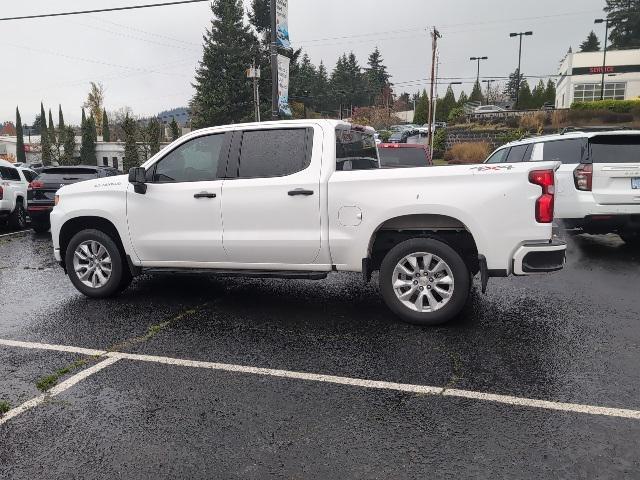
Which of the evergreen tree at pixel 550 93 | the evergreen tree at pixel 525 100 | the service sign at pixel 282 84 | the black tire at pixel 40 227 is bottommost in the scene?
the black tire at pixel 40 227

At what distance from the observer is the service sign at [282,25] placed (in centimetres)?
1373

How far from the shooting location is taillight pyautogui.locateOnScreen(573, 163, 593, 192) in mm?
7484

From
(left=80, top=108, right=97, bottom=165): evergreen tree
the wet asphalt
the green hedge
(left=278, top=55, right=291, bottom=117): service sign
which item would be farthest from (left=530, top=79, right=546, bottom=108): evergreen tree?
the wet asphalt

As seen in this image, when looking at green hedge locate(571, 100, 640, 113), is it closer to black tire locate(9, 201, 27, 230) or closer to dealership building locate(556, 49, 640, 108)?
dealership building locate(556, 49, 640, 108)

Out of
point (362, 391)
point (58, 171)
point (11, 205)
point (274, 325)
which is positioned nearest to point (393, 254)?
point (274, 325)

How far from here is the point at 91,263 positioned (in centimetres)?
623

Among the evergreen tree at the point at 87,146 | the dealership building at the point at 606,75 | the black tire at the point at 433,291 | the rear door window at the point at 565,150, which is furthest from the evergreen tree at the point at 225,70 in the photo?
the black tire at the point at 433,291

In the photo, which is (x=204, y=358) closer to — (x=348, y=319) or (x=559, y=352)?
(x=348, y=319)

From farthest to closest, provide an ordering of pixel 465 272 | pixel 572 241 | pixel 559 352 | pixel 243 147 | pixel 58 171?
pixel 58 171
pixel 572 241
pixel 243 147
pixel 465 272
pixel 559 352

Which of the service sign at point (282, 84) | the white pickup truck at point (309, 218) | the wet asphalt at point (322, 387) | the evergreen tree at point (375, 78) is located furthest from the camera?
the evergreen tree at point (375, 78)

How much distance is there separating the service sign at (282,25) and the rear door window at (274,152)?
30.0 ft

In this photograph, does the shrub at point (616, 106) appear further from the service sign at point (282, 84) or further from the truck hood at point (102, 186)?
the truck hood at point (102, 186)

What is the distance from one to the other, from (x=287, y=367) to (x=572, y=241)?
7.53m

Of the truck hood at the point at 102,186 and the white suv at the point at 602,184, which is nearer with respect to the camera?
the truck hood at the point at 102,186
